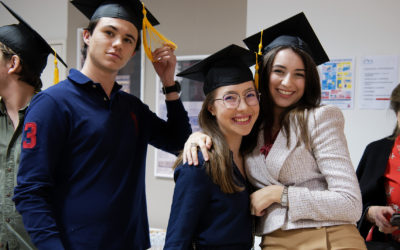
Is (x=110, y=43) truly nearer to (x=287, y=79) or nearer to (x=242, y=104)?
(x=242, y=104)

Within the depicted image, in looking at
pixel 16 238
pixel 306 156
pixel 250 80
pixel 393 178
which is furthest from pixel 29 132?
pixel 393 178

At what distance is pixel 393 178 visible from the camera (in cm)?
212

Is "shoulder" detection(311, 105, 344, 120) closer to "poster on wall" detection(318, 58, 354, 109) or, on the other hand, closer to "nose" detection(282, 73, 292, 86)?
"nose" detection(282, 73, 292, 86)

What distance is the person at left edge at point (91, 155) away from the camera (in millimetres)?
1199

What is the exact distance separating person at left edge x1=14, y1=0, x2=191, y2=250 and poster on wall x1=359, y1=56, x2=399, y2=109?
1.97m

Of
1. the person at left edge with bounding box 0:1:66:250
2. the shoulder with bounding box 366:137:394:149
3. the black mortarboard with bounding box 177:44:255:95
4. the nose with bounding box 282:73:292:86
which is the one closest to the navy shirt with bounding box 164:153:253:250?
the black mortarboard with bounding box 177:44:255:95

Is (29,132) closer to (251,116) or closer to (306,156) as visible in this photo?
(251,116)

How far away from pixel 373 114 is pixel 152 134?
1.92 meters

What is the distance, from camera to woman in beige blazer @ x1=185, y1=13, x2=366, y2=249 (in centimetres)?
133

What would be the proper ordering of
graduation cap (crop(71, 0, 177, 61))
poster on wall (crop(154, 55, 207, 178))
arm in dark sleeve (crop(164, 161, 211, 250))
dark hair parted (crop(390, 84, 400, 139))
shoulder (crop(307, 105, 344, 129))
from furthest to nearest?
poster on wall (crop(154, 55, 207, 178)) → dark hair parted (crop(390, 84, 400, 139)) → graduation cap (crop(71, 0, 177, 61)) → shoulder (crop(307, 105, 344, 129)) → arm in dark sleeve (crop(164, 161, 211, 250))

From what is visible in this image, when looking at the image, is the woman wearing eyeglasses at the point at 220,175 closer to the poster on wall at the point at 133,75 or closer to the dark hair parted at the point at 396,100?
the dark hair parted at the point at 396,100

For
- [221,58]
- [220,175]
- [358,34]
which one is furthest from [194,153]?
[358,34]

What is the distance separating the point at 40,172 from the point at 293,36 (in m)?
1.27

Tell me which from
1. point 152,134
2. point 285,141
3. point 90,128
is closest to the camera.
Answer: point 90,128
